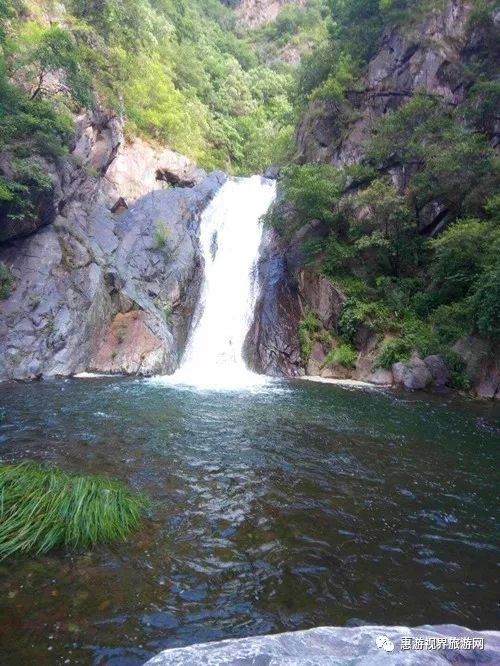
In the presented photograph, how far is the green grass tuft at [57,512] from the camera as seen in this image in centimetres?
452

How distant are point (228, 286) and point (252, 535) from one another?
20.1 m

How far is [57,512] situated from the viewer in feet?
15.7

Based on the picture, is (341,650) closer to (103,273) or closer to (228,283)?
(103,273)

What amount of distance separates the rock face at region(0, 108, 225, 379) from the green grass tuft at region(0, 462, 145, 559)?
1152 cm

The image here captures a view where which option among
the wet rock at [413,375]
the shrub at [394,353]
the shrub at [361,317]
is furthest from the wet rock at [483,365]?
the shrub at [361,317]

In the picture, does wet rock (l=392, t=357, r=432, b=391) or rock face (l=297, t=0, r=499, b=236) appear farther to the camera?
rock face (l=297, t=0, r=499, b=236)

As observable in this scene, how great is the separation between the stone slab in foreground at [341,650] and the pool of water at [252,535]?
1.41 meters

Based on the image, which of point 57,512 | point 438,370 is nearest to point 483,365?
point 438,370

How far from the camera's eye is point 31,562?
4301 millimetres

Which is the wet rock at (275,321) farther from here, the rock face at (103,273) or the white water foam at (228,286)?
the rock face at (103,273)

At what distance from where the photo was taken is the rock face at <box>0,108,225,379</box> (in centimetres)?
1684

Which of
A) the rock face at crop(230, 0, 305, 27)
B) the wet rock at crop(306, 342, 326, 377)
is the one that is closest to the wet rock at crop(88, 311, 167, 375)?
the wet rock at crop(306, 342, 326, 377)

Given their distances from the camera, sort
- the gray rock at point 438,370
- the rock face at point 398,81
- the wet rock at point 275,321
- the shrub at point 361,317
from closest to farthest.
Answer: the gray rock at point 438,370 < the shrub at point 361,317 < the wet rock at point 275,321 < the rock face at point 398,81

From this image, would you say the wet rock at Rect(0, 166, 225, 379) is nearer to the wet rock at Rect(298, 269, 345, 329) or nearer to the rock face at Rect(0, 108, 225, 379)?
the rock face at Rect(0, 108, 225, 379)
